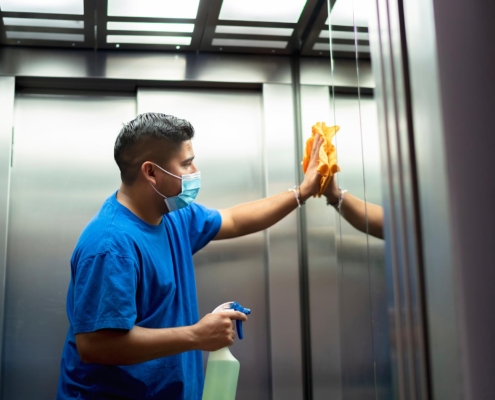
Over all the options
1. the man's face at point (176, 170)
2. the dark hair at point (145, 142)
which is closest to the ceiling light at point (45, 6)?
the dark hair at point (145, 142)

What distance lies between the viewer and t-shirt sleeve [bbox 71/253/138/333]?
1.30 meters

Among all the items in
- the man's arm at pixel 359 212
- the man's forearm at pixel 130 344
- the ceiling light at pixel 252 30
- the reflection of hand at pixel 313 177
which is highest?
the ceiling light at pixel 252 30

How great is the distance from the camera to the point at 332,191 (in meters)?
1.58

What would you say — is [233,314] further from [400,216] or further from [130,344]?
[400,216]

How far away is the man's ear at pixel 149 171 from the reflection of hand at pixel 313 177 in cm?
50

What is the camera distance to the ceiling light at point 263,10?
178 cm

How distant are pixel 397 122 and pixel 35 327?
1.58m

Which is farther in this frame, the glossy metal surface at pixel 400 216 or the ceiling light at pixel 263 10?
the ceiling light at pixel 263 10

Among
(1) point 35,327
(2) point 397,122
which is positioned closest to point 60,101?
(1) point 35,327

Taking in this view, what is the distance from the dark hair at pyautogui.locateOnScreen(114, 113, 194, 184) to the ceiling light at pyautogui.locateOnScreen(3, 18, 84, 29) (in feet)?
1.62

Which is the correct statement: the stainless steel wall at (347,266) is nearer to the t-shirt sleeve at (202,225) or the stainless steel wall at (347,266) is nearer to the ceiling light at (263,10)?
the ceiling light at (263,10)

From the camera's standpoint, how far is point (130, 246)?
56.3 inches

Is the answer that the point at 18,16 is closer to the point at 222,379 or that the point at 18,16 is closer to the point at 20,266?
the point at 20,266

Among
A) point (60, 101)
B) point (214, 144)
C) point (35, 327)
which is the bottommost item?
point (35, 327)
